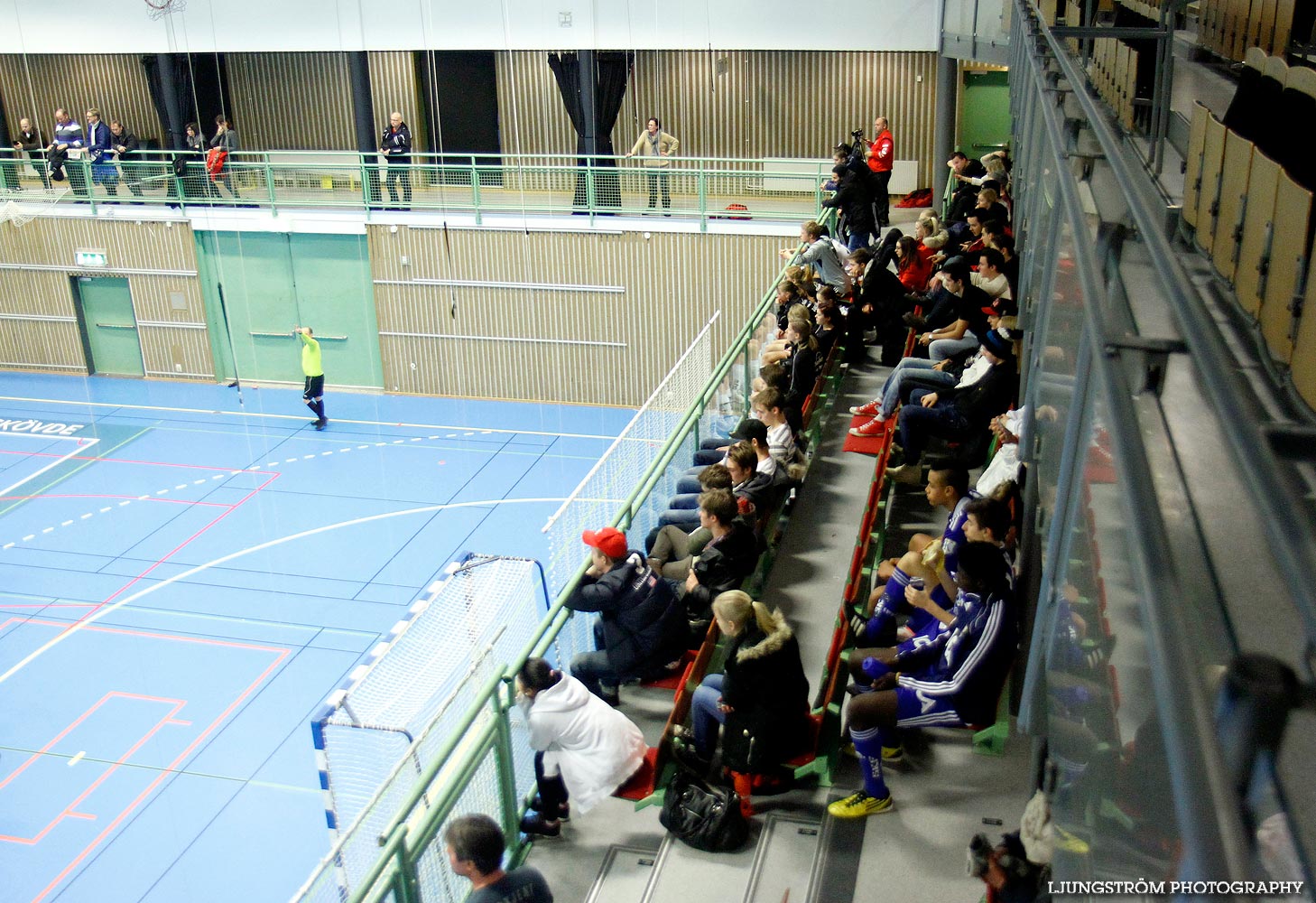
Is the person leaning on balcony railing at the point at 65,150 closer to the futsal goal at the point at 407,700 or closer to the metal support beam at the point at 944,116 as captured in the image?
the metal support beam at the point at 944,116

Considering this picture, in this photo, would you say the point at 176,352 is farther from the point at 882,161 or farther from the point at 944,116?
the point at 944,116

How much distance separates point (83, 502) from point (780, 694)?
14894 millimetres

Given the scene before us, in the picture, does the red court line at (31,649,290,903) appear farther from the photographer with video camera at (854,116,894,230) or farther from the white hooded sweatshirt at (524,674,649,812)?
the photographer with video camera at (854,116,894,230)

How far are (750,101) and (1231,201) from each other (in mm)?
19334

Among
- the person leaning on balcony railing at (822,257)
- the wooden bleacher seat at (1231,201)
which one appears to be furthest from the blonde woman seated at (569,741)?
→ the person leaning on balcony railing at (822,257)

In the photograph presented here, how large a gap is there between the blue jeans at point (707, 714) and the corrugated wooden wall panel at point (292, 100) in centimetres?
2052

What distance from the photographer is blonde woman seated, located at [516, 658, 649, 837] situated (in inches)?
217

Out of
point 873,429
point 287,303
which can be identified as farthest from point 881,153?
point 287,303

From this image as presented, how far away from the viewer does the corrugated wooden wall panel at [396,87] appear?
74.0 feet

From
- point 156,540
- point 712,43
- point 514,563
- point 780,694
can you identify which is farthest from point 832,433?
point 712,43

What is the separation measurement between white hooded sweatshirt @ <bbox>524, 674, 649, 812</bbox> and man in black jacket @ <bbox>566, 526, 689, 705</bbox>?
2.22 ft

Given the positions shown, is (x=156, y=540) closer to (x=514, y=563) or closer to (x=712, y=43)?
(x=514, y=563)

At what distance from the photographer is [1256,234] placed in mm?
2697

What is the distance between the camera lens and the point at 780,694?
516cm
